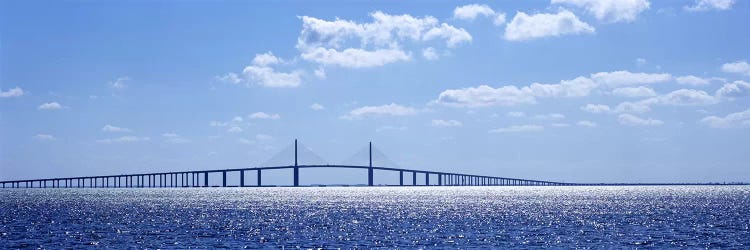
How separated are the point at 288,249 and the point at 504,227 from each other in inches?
926

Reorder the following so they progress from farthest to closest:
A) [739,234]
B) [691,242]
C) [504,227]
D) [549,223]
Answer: [549,223], [504,227], [739,234], [691,242]

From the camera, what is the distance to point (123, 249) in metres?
53.7

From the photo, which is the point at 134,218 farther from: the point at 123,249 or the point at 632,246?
the point at 632,246

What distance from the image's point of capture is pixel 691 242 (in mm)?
57250

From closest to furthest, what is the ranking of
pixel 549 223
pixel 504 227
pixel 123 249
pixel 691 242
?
pixel 123 249
pixel 691 242
pixel 504 227
pixel 549 223

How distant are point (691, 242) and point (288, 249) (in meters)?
23.5

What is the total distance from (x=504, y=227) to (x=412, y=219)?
1419 cm

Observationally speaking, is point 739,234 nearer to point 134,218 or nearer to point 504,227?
point 504,227

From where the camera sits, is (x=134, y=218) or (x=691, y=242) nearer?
(x=691, y=242)

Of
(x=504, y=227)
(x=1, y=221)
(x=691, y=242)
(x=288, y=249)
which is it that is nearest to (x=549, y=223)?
(x=504, y=227)

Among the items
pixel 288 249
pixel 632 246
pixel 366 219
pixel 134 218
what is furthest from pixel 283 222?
pixel 632 246

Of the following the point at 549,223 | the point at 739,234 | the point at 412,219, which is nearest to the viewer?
the point at 739,234

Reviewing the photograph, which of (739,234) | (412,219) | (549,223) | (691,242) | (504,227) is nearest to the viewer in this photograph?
(691,242)

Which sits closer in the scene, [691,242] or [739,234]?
[691,242]
